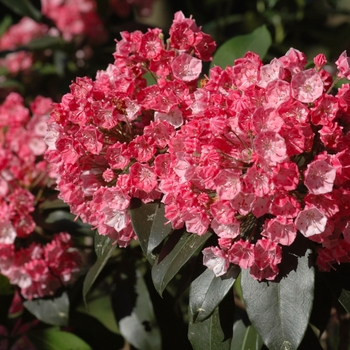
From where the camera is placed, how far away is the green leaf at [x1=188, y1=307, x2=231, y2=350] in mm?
1229

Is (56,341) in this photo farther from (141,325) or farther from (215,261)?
(215,261)

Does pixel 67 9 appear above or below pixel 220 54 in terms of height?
below

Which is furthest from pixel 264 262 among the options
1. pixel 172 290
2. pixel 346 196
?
pixel 172 290

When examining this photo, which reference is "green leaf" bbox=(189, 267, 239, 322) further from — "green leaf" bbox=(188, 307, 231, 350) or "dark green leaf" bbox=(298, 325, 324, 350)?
"dark green leaf" bbox=(298, 325, 324, 350)

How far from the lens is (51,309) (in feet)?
5.35

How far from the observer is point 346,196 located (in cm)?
106

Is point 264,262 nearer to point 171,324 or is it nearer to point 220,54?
point 171,324

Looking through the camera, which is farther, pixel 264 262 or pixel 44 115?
pixel 44 115

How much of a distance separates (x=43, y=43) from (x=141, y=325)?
132 cm

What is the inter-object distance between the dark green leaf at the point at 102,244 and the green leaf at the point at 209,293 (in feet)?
0.81

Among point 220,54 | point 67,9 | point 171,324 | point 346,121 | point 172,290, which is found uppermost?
point 346,121

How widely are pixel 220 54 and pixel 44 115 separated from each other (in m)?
0.52

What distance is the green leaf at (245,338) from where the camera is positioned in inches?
55.1

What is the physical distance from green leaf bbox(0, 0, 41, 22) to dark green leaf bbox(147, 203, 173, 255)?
61.3 inches
